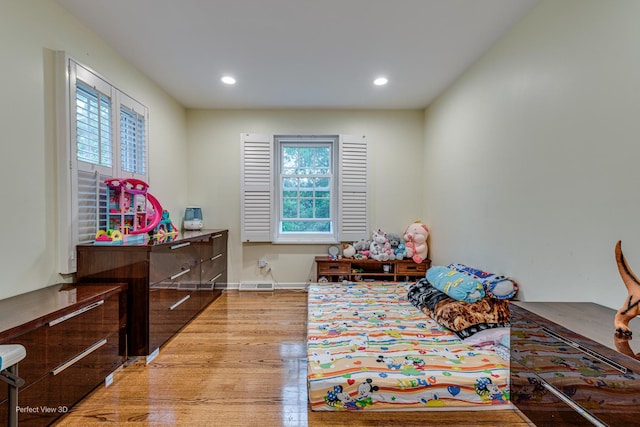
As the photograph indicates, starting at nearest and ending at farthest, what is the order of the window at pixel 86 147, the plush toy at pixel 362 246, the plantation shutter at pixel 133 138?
the window at pixel 86 147, the plantation shutter at pixel 133 138, the plush toy at pixel 362 246

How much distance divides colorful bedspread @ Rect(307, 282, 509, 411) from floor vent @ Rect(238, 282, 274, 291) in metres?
1.83

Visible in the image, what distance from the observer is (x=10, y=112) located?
5.54 ft

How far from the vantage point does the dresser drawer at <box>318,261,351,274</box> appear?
3834 mm

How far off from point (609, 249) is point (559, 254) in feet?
1.06

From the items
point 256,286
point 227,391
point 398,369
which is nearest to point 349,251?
point 256,286

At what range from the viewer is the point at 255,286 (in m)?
4.07

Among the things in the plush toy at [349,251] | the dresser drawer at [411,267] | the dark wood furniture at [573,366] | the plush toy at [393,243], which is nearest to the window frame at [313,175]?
the plush toy at [349,251]

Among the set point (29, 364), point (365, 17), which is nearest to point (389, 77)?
point (365, 17)

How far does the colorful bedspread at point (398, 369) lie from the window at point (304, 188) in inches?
74.7

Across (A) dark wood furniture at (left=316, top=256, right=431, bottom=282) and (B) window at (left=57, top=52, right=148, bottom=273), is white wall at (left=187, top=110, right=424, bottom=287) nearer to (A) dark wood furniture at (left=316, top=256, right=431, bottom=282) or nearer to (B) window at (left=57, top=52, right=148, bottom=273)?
(A) dark wood furniture at (left=316, top=256, right=431, bottom=282)

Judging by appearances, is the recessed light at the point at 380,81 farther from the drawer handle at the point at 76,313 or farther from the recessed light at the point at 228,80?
the drawer handle at the point at 76,313

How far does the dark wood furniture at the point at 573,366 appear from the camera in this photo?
106 cm

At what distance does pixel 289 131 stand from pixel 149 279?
2.65m

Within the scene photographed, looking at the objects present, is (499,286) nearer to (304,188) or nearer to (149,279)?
(149,279)
